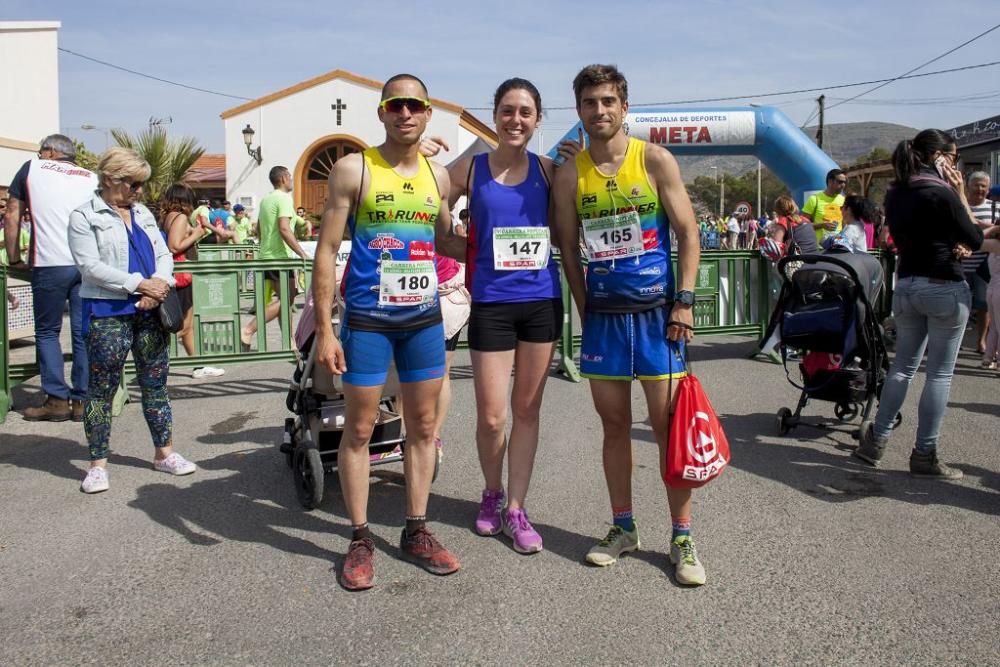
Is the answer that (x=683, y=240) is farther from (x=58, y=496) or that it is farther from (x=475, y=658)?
(x=58, y=496)

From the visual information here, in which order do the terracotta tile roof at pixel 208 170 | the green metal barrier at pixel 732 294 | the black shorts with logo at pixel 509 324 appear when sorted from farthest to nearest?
the terracotta tile roof at pixel 208 170
the green metal barrier at pixel 732 294
the black shorts with logo at pixel 509 324

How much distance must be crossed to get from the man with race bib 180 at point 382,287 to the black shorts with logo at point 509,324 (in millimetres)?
210

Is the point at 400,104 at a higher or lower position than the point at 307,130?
lower

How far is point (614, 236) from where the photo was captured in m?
3.57

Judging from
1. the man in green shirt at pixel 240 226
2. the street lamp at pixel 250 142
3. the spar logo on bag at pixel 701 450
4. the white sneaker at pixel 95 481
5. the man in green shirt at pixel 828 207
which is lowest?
the white sneaker at pixel 95 481

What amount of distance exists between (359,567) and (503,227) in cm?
159

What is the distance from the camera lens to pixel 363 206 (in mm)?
3482

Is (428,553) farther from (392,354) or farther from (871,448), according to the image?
(871,448)

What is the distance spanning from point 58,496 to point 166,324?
1160 millimetres

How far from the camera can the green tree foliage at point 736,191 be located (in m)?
87.9

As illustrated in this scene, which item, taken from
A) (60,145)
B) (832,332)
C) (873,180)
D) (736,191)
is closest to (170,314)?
Result: (60,145)

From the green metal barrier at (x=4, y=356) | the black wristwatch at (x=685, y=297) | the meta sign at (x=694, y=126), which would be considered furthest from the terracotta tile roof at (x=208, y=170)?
the black wristwatch at (x=685, y=297)

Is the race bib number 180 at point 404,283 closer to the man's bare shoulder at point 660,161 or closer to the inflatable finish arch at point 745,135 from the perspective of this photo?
the man's bare shoulder at point 660,161

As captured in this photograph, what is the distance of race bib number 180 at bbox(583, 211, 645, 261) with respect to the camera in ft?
11.6
